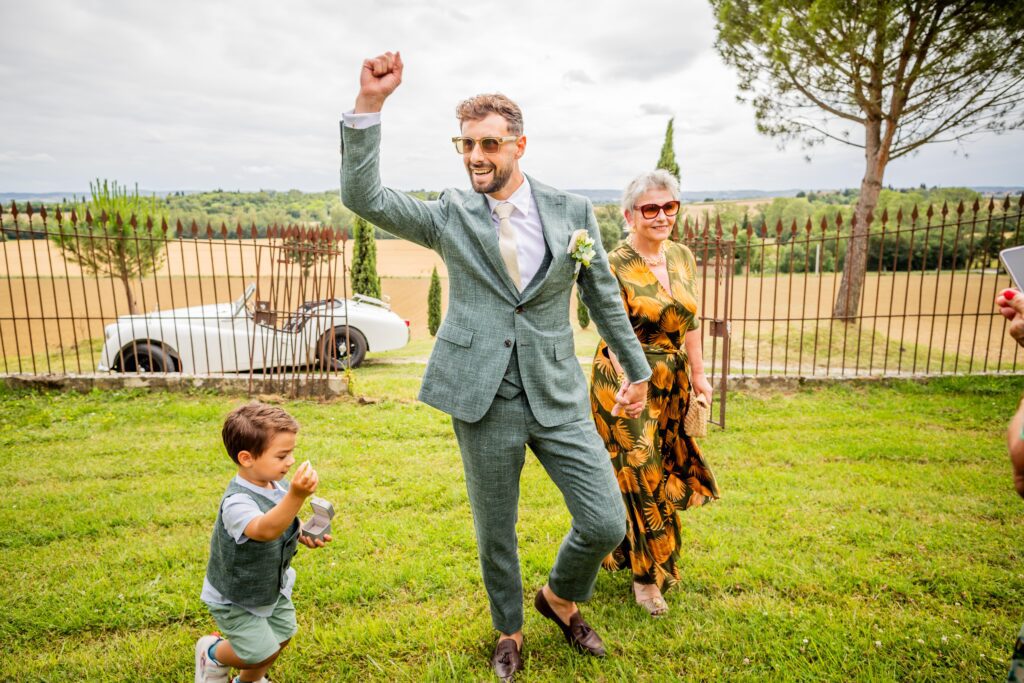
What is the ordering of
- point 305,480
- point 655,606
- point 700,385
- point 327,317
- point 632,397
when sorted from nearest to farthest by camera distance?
1. point 305,480
2. point 632,397
3. point 655,606
4. point 700,385
5. point 327,317

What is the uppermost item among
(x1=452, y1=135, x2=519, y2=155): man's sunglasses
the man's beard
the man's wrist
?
the man's wrist

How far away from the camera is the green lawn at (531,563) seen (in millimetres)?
2525

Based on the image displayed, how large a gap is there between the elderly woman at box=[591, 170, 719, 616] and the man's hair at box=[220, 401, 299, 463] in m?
1.55

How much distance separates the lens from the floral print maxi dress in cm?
297

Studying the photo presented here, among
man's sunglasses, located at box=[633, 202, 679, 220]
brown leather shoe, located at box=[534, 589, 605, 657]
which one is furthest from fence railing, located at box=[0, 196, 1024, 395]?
brown leather shoe, located at box=[534, 589, 605, 657]

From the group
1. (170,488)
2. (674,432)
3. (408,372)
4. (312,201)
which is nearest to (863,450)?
(674,432)

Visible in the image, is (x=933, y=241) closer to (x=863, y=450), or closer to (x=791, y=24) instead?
(x=791, y=24)

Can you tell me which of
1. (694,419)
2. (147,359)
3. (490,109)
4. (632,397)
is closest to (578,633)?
(632,397)

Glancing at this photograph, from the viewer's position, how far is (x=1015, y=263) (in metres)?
1.60

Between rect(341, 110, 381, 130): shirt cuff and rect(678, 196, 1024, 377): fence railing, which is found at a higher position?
rect(341, 110, 381, 130): shirt cuff

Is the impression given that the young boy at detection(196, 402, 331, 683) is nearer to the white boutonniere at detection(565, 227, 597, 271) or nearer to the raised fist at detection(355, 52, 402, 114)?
the raised fist at detection(355, 52, 402, 114)

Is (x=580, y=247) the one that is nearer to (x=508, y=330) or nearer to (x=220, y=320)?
(x=508, y=330)

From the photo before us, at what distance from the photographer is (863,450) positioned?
507cm

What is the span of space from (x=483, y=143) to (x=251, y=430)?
1214 mm
